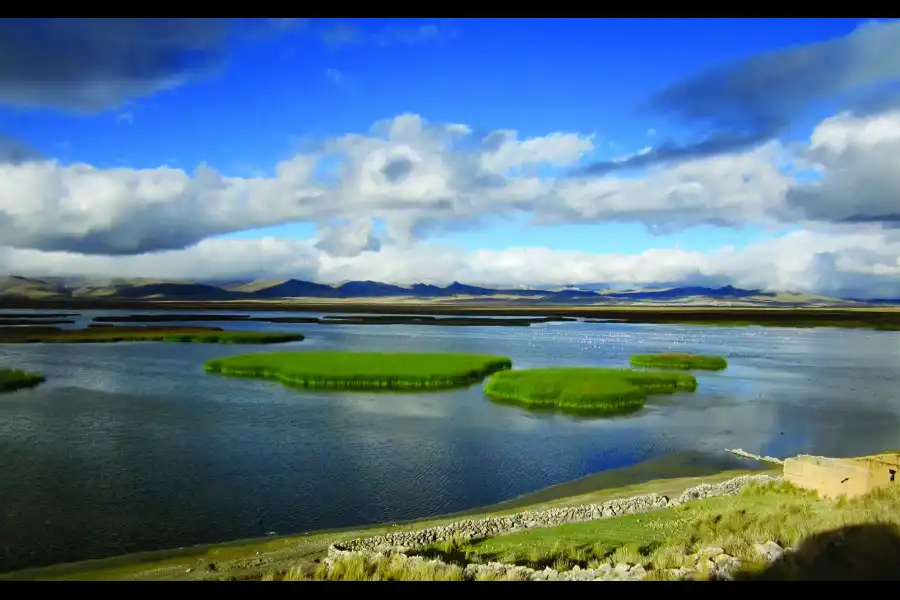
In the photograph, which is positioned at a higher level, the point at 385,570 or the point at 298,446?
the point at 385,570

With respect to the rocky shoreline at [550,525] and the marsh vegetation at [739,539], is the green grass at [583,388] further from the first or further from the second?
the marsh vegetation at [739,539]

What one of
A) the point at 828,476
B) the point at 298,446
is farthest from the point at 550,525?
the point at 298,446

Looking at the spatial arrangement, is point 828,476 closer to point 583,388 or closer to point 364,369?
point 583,388

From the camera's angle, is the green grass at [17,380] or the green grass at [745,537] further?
the green grass at [17,380]

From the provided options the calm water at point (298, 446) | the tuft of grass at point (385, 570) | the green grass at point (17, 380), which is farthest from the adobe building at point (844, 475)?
the green grass at point (17, 380)

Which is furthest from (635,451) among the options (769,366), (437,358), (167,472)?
(769,366)

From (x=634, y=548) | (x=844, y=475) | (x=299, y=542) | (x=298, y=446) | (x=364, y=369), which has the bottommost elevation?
(x=298, y=446)
